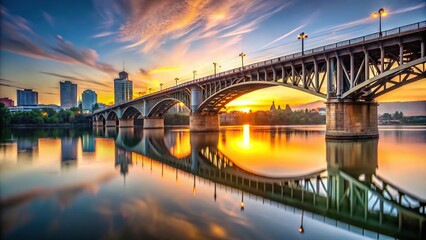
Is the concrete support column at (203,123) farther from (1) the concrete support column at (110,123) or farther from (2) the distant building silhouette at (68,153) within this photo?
(1) the concrete support column at (110,123)

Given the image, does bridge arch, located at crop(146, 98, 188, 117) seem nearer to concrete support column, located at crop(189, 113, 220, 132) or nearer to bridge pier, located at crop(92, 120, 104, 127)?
concrete support column, located at crop(189, 113, 220, 132)

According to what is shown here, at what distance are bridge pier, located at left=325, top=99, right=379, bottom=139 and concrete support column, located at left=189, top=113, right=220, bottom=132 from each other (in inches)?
1330

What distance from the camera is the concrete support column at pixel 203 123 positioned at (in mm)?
63656

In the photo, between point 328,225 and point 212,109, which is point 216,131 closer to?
point 212,109

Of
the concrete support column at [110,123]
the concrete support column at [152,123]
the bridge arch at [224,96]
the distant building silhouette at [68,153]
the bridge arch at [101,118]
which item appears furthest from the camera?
the bridge arch at [101,118]

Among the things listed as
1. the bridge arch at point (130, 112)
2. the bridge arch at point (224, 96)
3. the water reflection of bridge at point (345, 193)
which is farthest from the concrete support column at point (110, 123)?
the water reflection of bridge at point (345, 193)

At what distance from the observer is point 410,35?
27.5 metres

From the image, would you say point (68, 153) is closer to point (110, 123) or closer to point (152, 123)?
point (152, 123)

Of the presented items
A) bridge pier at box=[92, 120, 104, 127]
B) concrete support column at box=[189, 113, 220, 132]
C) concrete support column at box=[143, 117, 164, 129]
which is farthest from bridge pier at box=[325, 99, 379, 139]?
bridge pier at box=[92, 120, 104, 127]

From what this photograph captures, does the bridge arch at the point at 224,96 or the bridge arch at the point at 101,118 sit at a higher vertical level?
the bridge arch at the point at 224,96

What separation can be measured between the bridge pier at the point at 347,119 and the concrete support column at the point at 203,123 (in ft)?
111

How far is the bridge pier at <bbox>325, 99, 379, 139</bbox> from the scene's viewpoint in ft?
110

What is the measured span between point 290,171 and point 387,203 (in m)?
7.09

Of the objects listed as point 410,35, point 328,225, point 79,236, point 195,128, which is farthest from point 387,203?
point 195,128
